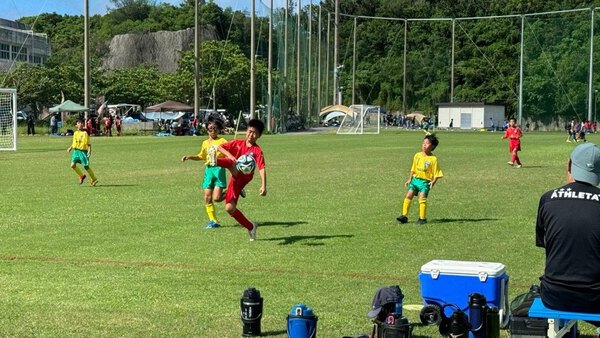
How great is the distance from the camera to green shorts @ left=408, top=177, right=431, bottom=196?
47.1ft

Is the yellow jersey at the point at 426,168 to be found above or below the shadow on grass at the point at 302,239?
above

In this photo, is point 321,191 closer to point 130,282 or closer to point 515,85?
point 130,282

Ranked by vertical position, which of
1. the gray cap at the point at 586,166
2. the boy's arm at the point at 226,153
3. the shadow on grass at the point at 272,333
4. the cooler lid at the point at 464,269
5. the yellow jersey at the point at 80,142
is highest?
the gray cap at the point at 586,166

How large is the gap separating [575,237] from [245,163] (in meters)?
6.42

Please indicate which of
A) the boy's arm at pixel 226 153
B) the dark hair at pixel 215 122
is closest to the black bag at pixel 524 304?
the boy's arm at pixel 226 153

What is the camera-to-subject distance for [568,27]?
276 feet

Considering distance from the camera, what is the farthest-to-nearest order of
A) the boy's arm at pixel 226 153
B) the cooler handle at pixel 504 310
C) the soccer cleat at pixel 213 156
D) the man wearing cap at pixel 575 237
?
the soccer cleat at pixel 213 156
the boy's arm at pixel 226 153
the cooler handle at pixel 504 310
the man wearing cap at pixel 575 237

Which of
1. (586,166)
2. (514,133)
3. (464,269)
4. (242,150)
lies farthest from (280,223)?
(514,133)

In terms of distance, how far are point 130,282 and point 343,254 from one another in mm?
3041

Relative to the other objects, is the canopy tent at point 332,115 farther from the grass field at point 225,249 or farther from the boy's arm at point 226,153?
the boy's arm at point 226,153

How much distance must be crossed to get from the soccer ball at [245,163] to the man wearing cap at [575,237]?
6128 millimetres

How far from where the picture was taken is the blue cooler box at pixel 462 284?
685 cm

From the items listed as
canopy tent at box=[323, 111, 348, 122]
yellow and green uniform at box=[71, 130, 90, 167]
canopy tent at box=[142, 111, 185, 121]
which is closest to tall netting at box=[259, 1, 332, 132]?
canopy tent at box=[323, 111, 348, 122]

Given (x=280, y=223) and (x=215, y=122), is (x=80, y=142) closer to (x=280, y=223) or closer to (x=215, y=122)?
(x=215, y=122)
